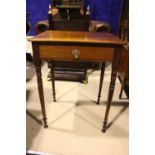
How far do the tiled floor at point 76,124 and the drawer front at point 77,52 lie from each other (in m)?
0.56

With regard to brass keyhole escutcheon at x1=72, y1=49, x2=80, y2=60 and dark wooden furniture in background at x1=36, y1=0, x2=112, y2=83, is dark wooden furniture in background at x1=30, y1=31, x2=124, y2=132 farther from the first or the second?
dark wooden furniture in background at x1=36, y1=0, x2=112, y2=83

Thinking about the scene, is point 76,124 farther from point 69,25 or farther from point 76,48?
point 69,25

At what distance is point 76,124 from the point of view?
1.49 metres

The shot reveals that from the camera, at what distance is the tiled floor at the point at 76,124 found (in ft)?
4.17

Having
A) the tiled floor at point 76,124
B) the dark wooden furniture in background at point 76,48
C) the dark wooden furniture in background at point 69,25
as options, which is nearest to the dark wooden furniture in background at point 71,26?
the dark wooden furniture in background at point 69,25

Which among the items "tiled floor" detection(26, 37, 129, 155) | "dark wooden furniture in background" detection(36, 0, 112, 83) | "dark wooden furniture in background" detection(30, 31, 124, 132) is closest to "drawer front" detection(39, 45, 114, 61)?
"dark wooden furniture in background" detection(30, 31, 124, 132)

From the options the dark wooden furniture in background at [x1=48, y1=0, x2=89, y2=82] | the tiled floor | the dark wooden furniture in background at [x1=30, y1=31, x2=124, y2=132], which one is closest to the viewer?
the dark wooden furniture in background at [x1=30, y1=31, x2=124, y2=132]

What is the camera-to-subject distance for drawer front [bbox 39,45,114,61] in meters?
1.15

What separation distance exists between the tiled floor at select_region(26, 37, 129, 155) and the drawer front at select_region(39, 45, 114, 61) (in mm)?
556

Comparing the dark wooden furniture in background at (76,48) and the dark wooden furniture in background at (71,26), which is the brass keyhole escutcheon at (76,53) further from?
the dark wooden furniture in background at (71,26)
